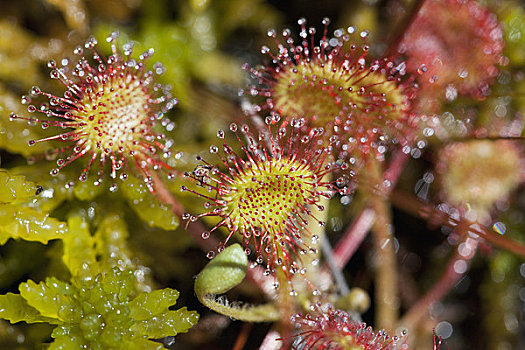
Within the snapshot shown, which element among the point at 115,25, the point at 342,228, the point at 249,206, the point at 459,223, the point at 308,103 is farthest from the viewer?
the point at 115,25

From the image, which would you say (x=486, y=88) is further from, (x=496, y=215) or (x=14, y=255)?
(x=14, y=255)

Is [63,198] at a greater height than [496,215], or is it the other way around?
[63,198]

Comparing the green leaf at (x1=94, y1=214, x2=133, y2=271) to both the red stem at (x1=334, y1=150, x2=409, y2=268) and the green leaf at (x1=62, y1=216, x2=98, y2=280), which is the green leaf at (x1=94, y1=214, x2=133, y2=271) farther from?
the red stem at (x1=334, y1=150, x2=409, y2=268)

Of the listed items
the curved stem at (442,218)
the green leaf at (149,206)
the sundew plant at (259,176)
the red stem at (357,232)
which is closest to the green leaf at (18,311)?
the sundew plant at (259,176)

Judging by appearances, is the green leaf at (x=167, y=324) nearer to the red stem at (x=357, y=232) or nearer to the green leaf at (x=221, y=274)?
the green leaf at (x=221, y=274)

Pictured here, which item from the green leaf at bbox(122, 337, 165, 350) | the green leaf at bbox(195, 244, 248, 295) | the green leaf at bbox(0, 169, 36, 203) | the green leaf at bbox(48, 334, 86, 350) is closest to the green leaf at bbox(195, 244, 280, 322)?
the green leaf at bbox(195, 244, 248, 295)

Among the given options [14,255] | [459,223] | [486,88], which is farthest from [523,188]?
[14,255]
